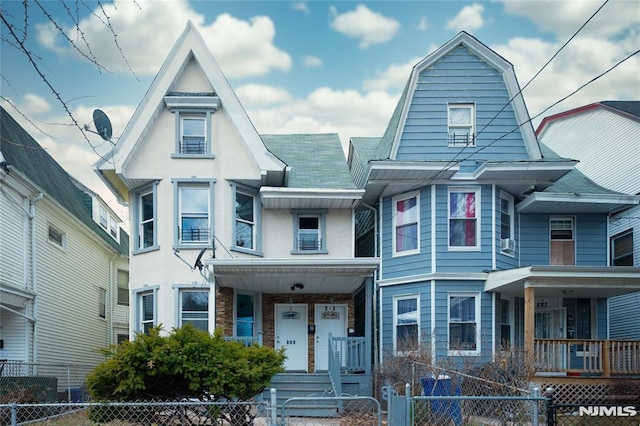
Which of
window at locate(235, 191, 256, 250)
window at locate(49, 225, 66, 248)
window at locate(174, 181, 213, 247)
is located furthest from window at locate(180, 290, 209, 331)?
window at locate(49, 225, 66, 248)

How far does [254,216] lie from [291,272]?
2.77 m

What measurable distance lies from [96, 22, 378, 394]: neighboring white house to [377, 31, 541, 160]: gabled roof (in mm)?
1990

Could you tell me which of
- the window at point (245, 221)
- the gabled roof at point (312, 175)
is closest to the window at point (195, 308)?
Answer: the window at point (245, 221)

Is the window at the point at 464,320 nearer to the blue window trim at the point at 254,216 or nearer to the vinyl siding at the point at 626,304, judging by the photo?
the blue window trim at the point at 254,216

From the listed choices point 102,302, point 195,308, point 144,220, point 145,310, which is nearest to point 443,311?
point 195,308

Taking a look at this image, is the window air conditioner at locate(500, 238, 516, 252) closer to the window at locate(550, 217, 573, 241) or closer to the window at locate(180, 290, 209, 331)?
the window at locate(550, 217, 573, 241)

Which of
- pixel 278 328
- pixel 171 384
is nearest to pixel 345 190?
pixel 278 328

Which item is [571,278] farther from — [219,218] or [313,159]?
[219,218]

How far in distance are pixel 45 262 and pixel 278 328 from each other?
737cm

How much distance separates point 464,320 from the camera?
52.3ft

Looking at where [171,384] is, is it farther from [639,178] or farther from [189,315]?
[639,178]

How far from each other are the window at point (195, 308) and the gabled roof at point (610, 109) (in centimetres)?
1413

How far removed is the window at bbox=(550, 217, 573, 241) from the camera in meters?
17.5

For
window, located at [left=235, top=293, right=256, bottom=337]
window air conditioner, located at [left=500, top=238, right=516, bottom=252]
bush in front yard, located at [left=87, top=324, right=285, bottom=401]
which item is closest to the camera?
bush in front yard, located at [left=87, top=324, right=285, bottom=401]
